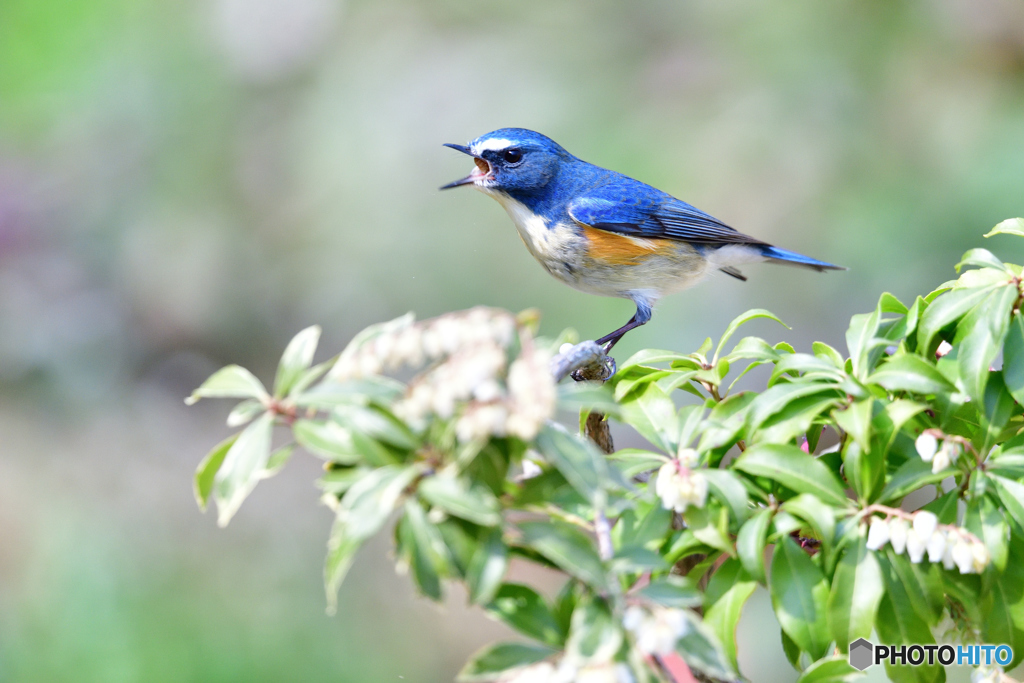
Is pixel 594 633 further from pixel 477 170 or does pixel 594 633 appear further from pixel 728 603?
pixel 477 170

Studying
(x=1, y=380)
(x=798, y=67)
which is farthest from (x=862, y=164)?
(x=1, y=380)

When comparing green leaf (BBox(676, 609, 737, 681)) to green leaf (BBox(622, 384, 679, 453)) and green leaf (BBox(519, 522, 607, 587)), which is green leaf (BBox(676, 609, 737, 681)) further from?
green leaf (BBox(622, 384, 679, 453))

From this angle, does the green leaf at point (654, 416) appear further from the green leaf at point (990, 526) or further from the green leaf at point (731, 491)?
the green leaf at point (990, 526)

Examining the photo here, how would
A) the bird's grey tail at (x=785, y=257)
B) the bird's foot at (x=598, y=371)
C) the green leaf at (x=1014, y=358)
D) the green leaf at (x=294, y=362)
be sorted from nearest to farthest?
the green leaf at (x=294, y=362)
the green leaf at (x=1014, y=358)
the bird's foot at (x=598, y=371)
the bird's grey tail at (x=785, y=257)

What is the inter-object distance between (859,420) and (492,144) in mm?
1587

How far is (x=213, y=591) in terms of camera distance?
3.86 meters

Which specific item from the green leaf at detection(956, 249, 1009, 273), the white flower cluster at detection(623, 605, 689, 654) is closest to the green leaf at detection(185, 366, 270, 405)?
the white flower cluster at detection(623, 605, 689, 654)

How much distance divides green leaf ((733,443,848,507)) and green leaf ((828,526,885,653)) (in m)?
0.08

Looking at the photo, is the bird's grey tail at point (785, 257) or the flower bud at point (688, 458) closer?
the flower bud at point (688, 458)

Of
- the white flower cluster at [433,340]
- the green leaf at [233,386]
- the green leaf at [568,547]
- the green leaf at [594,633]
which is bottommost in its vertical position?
the green leaf at [594,633]

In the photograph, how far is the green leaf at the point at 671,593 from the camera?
89 cm

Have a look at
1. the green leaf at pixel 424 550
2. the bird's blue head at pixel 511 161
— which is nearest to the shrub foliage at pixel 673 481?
the green leaf at pixel 424 550

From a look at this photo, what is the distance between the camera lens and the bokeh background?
417cm

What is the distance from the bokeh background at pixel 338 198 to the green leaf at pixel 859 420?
2.78 m
